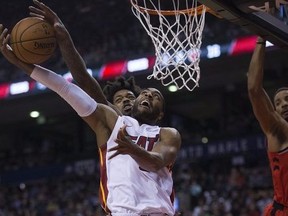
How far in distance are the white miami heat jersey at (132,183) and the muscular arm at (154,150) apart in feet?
0.18

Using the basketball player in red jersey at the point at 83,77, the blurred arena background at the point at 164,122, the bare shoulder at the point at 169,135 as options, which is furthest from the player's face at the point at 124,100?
the blurred arena background at the point at 164,122

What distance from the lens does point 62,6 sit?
13.9m

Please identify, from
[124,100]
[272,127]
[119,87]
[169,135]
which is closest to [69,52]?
[124,100]

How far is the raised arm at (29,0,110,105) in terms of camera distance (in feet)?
11.7

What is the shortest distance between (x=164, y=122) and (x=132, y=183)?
12395mm

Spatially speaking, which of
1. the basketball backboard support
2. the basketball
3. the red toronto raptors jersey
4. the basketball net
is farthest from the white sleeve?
the basketball net

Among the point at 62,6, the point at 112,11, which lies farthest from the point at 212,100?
the point at 62,6

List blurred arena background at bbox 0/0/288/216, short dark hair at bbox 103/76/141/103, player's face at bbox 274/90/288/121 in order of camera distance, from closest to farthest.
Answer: player's face at bbox 274/90/288/121 → short dark hair at bbox 103/76/141/103 → blurred arena background at bbox 0/0/288/216

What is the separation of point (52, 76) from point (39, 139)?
1457 centimetres

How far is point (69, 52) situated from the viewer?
12.2 feet

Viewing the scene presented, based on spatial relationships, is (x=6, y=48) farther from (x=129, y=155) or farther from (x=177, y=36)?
(x=177, y=36)

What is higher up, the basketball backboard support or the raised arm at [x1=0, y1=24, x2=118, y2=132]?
the basketball backboard support

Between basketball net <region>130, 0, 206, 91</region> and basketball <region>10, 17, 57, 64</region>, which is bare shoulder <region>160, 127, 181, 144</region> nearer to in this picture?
basketball <region>10, 17, 57, 64</region>

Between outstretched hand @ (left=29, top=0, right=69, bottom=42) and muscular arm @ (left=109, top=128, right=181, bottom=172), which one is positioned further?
outstretched hand @ (left=29, top=0, right=69, bottom=42)
